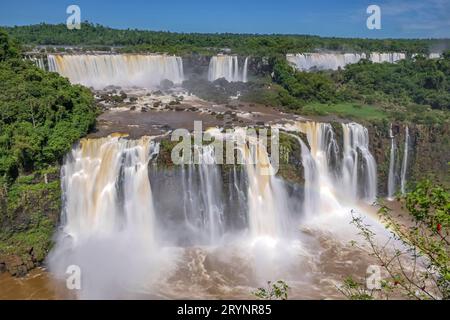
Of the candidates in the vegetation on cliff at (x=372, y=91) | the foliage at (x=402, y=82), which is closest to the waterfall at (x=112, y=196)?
the vegetation on cliff at (x=372, y=91)

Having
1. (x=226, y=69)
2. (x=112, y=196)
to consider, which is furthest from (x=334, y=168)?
(x=226, y=69)

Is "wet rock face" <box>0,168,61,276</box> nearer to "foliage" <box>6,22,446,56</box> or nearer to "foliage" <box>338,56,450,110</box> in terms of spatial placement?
"foliage" <box>338,56,450,110</box>

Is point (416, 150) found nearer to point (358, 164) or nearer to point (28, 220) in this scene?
point (358, 164)

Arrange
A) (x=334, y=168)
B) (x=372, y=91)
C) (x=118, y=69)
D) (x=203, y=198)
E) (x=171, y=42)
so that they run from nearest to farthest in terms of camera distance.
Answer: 1. (x=203, y=198)
2. (x=334, y=168)
3. (x=118, y=69)
4. (x=372, y=91)
5. (x=171, y=42)

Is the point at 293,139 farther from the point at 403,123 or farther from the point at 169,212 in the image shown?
the point at 403,123

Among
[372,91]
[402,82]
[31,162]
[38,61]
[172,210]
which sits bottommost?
[172,210]

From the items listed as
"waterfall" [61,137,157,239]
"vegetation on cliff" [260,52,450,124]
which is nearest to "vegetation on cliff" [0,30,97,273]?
"waterfall" [61,137,157,239]

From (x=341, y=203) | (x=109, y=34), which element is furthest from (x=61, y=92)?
(x=109, y=34)
